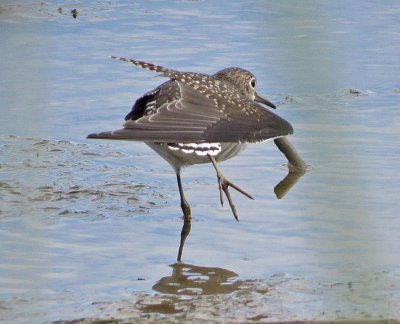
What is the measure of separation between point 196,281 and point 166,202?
1123 mm

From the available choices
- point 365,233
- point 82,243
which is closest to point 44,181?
point 82,243

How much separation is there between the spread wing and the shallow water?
22cm

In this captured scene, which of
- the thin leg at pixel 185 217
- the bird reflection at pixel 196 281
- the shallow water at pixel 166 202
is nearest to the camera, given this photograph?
the shallow water at pixel 166 202

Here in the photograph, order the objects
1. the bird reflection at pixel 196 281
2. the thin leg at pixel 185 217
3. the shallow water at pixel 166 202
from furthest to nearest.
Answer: the thin leg at pixel 185 217, the bird reflection at pixel 196 281, the shallow water at pixel 166 202

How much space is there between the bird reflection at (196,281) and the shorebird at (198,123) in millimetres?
408

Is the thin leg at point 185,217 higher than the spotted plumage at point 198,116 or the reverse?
the reverse

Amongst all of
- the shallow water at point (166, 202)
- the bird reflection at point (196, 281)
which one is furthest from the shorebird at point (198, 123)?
the bird reflection at point (196, 281)

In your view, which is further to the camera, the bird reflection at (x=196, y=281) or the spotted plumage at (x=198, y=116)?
the bird reflection at (x=196, y=281)

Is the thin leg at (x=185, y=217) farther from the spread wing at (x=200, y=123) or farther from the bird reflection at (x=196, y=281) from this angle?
the spread wing at (x=200, y=123)

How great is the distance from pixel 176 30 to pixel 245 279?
4780 mm

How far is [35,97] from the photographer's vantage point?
47.6 inches

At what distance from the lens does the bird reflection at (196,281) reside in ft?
15.2

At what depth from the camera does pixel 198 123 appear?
15.6ft

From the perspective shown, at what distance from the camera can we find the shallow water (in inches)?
149
